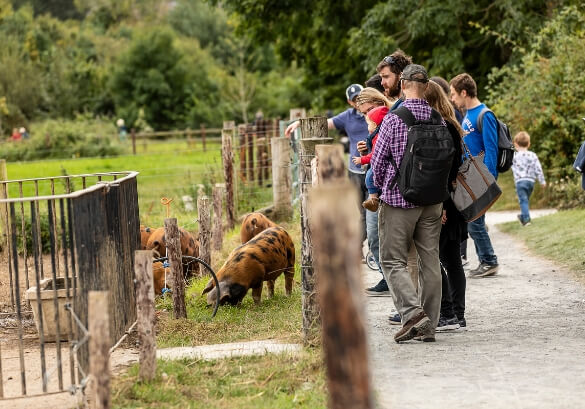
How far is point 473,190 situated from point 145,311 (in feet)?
9.69

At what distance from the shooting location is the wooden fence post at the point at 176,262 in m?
8.23

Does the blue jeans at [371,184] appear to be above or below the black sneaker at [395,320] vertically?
above

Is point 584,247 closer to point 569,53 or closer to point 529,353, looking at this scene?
point 529,353

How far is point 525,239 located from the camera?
43.8 feet

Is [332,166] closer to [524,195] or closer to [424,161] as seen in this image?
[424,161]

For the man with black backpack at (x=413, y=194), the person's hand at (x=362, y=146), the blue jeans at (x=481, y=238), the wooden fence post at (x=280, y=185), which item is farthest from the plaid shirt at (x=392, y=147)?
the wooden fence post at (x=280, y=185)

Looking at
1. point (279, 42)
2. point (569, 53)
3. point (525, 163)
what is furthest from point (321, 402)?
point (279, 42)

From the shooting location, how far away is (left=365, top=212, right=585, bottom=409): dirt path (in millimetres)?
5742

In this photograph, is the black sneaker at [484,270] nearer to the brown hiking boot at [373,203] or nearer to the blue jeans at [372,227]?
the blue jeans at [372,227]

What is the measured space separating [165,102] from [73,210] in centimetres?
5116

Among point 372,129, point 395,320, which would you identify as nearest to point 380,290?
point 395,320

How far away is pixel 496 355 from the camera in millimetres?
6797

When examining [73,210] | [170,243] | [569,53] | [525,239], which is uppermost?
[569,53]

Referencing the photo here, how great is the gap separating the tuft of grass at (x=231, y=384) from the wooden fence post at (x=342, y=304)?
6.12 ft
